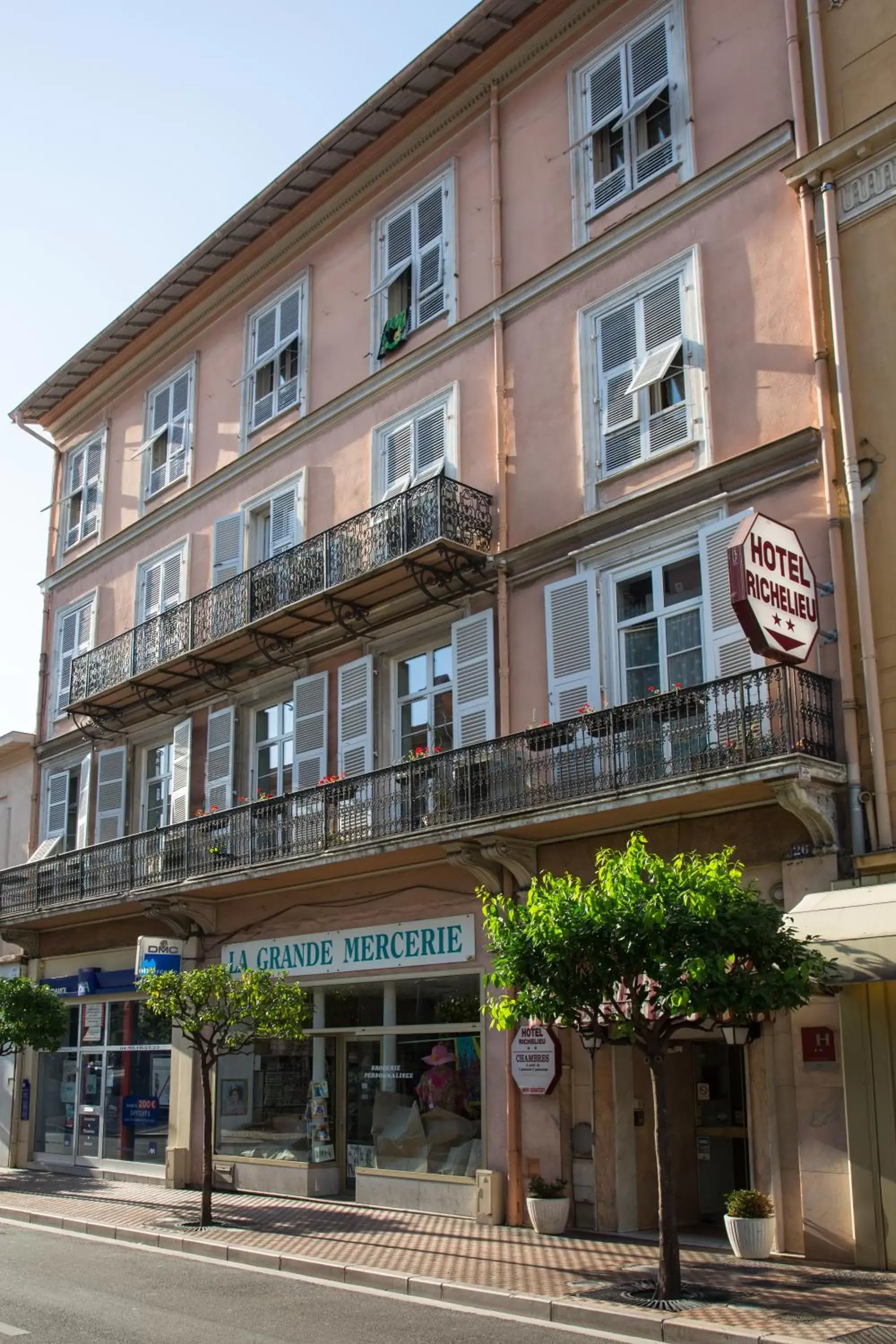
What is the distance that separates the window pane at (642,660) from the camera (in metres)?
14.6

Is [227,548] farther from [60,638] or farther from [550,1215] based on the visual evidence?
[550,1215]

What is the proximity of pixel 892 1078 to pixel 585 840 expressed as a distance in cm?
430

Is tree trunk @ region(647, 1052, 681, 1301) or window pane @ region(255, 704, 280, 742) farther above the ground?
window pane @ region(255, 704, 280, 742)

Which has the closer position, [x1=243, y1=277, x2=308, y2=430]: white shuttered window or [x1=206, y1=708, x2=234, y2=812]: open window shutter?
[x1=206, y1=708, x2=234, y2=812]: open window shutter

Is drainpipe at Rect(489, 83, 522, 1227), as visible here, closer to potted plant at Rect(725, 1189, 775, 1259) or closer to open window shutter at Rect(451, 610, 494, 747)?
open window shutter at Rect(451, 610, 494, 747)

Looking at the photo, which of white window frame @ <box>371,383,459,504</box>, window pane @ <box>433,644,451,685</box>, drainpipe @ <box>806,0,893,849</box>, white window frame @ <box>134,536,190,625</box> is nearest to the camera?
drainpipe @ <box>806,0,893,849</box>

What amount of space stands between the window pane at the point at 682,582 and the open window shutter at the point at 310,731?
6039mm

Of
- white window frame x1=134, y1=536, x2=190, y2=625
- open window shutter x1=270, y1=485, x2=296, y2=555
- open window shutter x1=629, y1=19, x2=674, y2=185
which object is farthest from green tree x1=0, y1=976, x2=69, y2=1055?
open window shutter x1=629, y1=19, x2=674, y2=185

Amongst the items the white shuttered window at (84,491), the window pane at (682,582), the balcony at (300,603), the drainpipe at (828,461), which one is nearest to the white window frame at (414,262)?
the balcony at (300,603)

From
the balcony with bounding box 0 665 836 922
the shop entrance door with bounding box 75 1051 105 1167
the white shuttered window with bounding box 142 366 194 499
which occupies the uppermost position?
the white shuttered window with bounding box 142 366 194 499

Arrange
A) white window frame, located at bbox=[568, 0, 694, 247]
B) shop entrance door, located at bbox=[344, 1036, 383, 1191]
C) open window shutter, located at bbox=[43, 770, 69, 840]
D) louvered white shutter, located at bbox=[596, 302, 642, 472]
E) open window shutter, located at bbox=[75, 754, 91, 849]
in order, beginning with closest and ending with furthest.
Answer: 1. louvered white shutter, located at bbox=[596, 302, 642, 472]
2. white window frame, located at bbox=[568, 0, 694, 247]
3. shop entrance door, located at bbox=[344, 1036, 383, 1191]
4. open window shutter, located at bbox=[75, 754, 91, 849]
5. open window shutter, located at bbox=[43, 770, 69, 840]

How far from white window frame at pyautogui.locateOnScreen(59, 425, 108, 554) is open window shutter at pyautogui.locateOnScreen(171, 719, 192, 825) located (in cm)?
613

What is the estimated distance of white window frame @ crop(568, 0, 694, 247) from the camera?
15578 mm

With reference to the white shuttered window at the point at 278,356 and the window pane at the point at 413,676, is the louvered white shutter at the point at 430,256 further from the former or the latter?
the window pane at the point at 413,676
